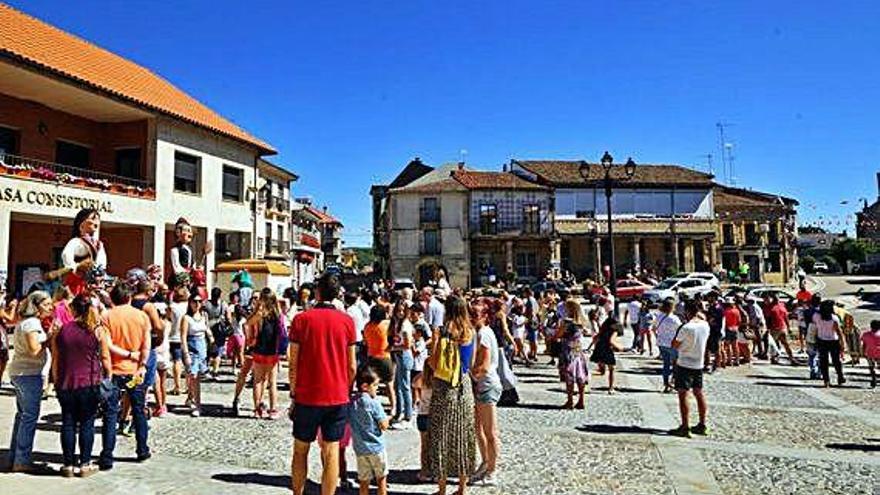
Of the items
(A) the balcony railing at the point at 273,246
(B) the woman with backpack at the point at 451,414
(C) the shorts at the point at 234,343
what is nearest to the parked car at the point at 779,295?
(C) the shorts at the point at 234,343

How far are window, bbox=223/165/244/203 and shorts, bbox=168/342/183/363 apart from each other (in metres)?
15.2

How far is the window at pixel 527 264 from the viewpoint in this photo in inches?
1758

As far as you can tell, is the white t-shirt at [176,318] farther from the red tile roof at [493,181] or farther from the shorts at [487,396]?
the red tile roof at [493,181]

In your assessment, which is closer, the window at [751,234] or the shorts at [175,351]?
the shorts at [175,351]

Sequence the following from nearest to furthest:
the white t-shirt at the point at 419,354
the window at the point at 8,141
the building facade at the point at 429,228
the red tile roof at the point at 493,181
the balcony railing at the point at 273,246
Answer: the white t-shirt at the point at 419,354
the window at the point at 8,141
the balcony railing at the point at 273,246
the building facade at the point at 429,228
the red tile roof at the point at 493,181

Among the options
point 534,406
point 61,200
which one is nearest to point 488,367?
point 534,406

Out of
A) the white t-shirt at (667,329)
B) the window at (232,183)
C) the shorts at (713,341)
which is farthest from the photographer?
the window at (232,183)

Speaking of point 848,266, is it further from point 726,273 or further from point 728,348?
point 728,348

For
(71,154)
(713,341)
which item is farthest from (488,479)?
(71,154)

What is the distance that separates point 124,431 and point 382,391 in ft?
13.8

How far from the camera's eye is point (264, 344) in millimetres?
8367

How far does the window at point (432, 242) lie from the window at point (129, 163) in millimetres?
25172

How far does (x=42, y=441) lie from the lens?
23.1 feet

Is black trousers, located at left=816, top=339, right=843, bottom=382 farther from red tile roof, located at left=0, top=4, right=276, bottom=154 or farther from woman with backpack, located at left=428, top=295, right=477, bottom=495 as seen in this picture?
red tile roof, located at left=0, top=4, right=276, bottom=154
